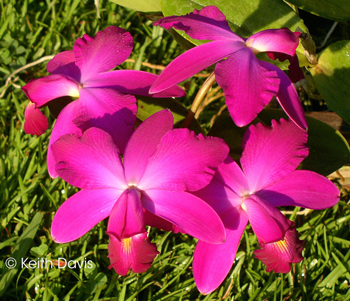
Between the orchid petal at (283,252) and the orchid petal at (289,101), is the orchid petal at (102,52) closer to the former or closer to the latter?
the orchid petal at (289,101)

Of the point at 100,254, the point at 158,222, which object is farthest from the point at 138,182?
the point at 100,254

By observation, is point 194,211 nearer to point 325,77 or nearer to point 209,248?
point 209,248

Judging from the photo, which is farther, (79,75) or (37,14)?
(37,14)

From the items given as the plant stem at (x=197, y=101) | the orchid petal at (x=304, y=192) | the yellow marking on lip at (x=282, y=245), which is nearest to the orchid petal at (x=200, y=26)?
the plant stem at (x=197, y=101)

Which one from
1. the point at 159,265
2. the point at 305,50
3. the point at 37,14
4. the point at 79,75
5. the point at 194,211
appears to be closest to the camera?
the point at 194,211

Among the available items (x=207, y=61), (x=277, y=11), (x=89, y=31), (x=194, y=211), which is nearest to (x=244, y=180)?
(x=194, y=211)

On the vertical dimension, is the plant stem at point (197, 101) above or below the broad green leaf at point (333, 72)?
below

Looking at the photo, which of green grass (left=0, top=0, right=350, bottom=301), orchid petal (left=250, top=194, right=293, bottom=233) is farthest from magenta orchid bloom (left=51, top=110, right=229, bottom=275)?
green grass (left=0, top=0, right=350, bottom=301)

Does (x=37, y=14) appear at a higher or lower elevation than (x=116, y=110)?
lower
